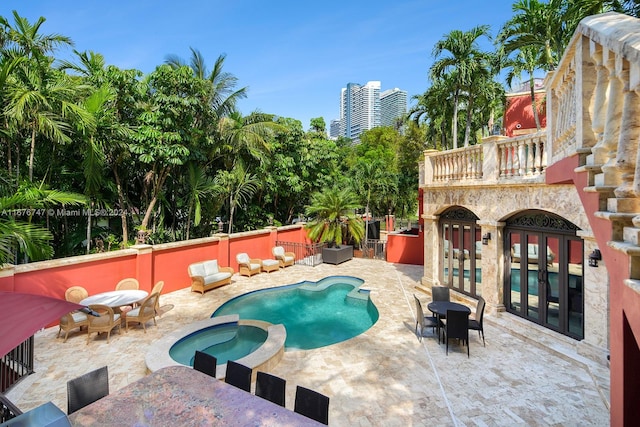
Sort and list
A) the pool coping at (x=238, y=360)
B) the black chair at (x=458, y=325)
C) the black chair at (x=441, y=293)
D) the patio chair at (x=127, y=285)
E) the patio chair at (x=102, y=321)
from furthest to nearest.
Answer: the patio chair at (x=127, y=285) < the black chair at (x=441, y=293) < the patio chair at (x=102, y=321) < the black chair at (x=458, y=325) < the pool coping at (x=238, y=360)

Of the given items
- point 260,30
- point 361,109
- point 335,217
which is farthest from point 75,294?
point 361,109

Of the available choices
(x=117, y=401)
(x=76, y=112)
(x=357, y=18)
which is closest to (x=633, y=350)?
(x=117, y=401)

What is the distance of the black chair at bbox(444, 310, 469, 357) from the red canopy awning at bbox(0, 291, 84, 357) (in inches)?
254

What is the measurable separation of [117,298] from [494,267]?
9869 millimetres

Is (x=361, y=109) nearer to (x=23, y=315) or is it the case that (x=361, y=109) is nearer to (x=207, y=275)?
(x=207, y=275)

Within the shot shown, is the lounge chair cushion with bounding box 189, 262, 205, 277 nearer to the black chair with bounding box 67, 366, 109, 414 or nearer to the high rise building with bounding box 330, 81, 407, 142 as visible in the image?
the black chair with bounding box 67, 366, 109, 414

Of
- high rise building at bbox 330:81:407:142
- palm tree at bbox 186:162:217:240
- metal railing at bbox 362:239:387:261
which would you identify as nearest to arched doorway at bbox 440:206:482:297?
metal railing at bbox 362:239:387:261

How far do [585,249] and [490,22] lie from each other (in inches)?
562

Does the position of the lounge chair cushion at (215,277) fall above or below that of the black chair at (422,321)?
above

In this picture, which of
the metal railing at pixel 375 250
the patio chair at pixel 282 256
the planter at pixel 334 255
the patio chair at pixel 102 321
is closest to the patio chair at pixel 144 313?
the patio chair at pixel 102 321

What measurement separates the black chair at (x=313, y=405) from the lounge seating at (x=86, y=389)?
251 cm

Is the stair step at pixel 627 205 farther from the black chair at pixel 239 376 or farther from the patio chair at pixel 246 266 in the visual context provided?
the patio chair at pixel 246 266

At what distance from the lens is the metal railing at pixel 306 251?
53.3ft

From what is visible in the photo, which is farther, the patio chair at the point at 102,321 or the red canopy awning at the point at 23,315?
the patio chair at the point at 102,321
